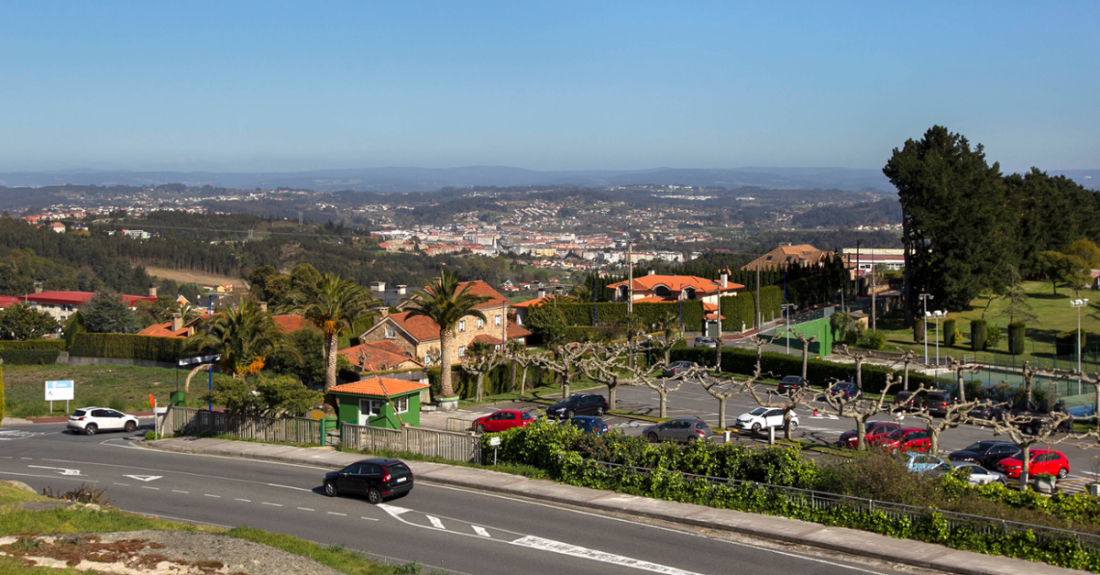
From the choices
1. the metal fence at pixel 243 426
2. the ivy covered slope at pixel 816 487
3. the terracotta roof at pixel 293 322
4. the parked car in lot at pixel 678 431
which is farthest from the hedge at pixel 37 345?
the ivy covered slope at pixel 816 487

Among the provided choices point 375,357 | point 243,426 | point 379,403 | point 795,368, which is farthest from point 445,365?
point 795,368

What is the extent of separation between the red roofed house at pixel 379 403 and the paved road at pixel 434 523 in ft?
18.3

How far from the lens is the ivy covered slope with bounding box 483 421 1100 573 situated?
1852cm

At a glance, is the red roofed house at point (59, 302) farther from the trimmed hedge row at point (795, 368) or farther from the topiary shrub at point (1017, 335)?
the topiary shrub at point (1017, 335)

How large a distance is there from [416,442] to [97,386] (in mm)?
42105

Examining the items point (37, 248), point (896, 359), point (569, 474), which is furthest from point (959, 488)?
point (37, 248)

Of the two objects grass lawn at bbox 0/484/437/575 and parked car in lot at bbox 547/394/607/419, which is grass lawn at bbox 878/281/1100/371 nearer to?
parked car in lot at bbox 547/394/607/419

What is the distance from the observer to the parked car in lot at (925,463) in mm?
23594

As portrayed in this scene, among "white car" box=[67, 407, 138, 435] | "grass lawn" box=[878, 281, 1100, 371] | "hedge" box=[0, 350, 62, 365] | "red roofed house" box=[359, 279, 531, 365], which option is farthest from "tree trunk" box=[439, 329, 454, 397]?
"hedge" box=[0, 350, 62, 365]

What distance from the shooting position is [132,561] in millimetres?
15023

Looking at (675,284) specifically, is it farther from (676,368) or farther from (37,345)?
(37,345)

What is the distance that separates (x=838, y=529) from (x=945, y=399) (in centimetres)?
2865

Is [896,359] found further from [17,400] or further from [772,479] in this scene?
[17,400]

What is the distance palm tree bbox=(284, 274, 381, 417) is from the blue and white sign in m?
14.7
